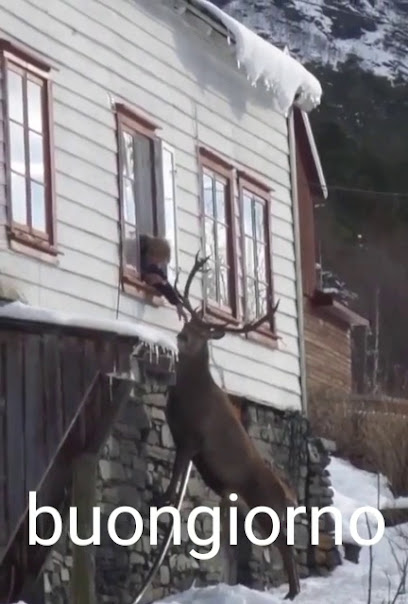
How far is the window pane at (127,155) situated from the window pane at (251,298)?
2365 millimetres

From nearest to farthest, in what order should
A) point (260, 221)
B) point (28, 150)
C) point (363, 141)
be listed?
point (28, 150) → point (260, 221) → point (363, 141)

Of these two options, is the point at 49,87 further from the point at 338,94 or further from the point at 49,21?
the point at 338,94

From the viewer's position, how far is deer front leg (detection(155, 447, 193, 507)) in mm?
14453

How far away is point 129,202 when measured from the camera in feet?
50.0

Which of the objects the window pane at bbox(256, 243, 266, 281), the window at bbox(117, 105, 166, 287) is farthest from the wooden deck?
the window pane at bbox(256, 243, 266, 281)

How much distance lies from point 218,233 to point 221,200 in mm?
340

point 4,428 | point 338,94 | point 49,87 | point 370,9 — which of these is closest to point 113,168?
point 49,87

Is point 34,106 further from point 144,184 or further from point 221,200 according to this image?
point 221,200

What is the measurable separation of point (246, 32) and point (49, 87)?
147 inches

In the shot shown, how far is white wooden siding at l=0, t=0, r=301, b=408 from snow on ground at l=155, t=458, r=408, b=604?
5.50 ft

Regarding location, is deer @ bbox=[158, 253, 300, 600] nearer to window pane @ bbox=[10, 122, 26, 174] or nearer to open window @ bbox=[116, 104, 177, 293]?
Result: open window @ bbox=[116, 104, 177, 293]

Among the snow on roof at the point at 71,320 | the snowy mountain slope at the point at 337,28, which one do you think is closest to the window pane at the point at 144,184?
the snow on roof at the point at 71,320

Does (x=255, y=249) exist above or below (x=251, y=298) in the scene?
above

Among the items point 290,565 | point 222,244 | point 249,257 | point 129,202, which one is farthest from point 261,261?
point 290,565
